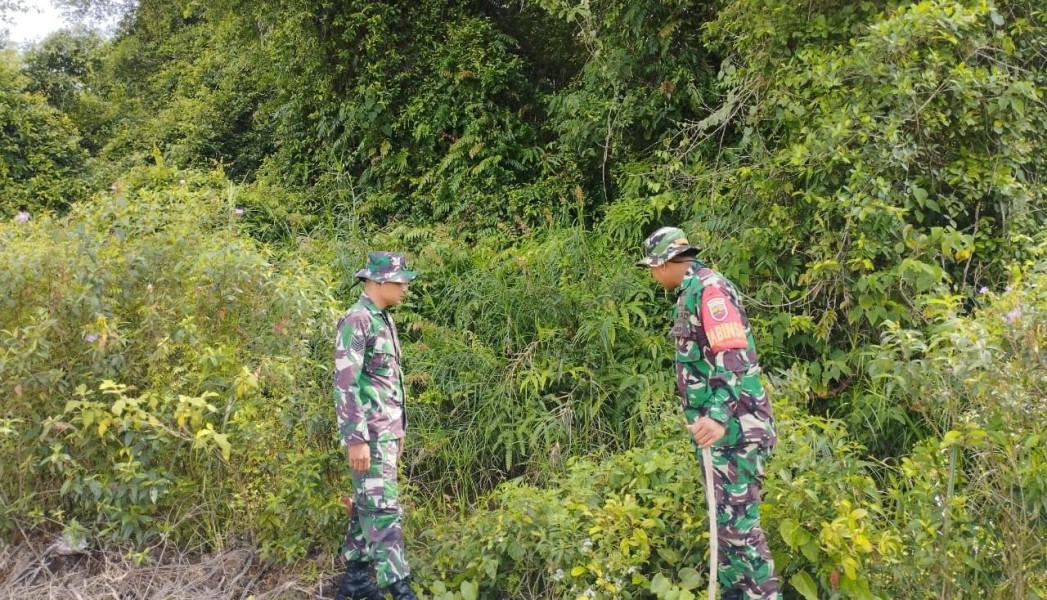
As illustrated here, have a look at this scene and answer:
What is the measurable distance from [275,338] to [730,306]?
8.30ft

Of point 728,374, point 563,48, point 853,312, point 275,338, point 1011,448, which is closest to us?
point 1011,448

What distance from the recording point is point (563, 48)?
356 inches

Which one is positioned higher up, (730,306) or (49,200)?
(730,306)

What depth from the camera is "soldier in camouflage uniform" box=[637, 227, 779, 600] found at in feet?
10.3

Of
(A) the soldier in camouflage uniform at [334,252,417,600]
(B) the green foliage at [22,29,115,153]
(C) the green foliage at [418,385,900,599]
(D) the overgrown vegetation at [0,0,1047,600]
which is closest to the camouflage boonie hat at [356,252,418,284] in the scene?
(A) the soldier in camouflage uniform at [334,252,417,600]

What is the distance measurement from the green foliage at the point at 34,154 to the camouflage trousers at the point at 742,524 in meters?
9.62

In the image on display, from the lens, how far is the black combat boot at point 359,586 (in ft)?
11.8

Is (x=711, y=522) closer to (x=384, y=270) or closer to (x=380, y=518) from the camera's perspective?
(x=380, y=518)

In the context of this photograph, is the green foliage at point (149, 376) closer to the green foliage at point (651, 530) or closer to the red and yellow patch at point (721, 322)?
the green foliage at point (651, 530)

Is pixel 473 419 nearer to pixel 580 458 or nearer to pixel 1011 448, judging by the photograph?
pixel 580 458

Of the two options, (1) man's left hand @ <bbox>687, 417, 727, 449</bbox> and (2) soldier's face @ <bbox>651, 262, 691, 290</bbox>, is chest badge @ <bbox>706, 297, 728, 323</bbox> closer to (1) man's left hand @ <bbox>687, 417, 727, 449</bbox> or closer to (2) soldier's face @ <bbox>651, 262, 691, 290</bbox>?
(2) soldier's face @ <bbox>651, 262, 691, 290</bbox>

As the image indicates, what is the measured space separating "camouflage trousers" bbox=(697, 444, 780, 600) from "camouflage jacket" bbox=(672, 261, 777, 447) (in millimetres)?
67

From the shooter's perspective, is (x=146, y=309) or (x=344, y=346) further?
(x=146, y=309)

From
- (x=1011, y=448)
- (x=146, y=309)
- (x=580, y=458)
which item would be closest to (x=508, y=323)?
(x=580, y=458)
